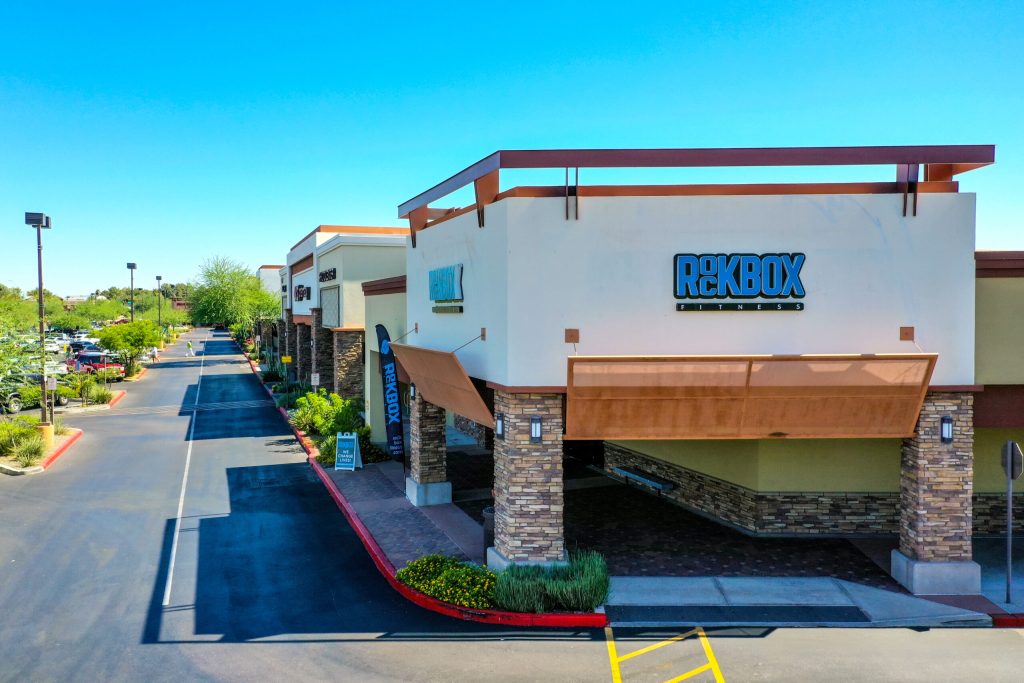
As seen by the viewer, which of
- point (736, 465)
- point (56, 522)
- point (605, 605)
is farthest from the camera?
point (56, 522)

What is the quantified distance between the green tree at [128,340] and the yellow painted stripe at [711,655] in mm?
47368

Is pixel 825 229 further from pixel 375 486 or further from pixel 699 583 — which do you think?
pixel 375 486

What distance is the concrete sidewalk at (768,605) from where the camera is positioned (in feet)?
37.9

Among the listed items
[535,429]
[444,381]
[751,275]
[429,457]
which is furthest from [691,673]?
[429,457]

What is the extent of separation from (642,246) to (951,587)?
7882mm

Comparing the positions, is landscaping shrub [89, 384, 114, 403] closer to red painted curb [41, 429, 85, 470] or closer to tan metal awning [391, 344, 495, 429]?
red painted curb [41, 429, 85, 470]

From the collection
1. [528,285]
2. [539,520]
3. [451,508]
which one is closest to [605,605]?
[539,520]

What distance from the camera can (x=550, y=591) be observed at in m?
11.9

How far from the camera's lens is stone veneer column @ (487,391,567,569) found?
12812mm

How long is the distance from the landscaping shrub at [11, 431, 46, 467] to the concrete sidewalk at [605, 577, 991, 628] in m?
20.4

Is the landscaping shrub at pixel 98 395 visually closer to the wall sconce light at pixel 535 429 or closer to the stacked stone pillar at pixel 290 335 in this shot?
the stacked stone pillar at pixel 290 335

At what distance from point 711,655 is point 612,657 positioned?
143 centimetres

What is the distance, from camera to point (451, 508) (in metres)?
18.1

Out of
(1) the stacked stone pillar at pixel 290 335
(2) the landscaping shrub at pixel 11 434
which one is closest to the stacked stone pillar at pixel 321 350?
(1) the stacked stone pillar at pixel 290 335
